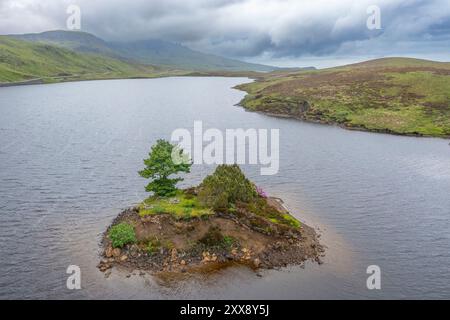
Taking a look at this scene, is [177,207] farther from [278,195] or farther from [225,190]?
[278,195]

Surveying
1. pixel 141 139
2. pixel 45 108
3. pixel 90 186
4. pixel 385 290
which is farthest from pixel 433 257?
pixel 45 108

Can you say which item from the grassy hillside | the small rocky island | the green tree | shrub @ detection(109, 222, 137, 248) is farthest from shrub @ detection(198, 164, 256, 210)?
the grassy hillside

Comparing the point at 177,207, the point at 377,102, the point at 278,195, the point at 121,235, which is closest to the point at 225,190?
the point at 177,207

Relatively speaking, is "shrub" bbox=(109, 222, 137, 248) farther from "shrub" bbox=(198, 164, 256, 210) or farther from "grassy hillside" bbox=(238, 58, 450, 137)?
"grassy hillside" bbox=(238, 58, 450, 137)

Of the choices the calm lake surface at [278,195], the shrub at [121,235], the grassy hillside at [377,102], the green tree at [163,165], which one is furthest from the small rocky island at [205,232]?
the grassy hillside at [377,102]

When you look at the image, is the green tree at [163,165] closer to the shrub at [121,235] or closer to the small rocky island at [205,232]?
the small rocky island at [205,232]
